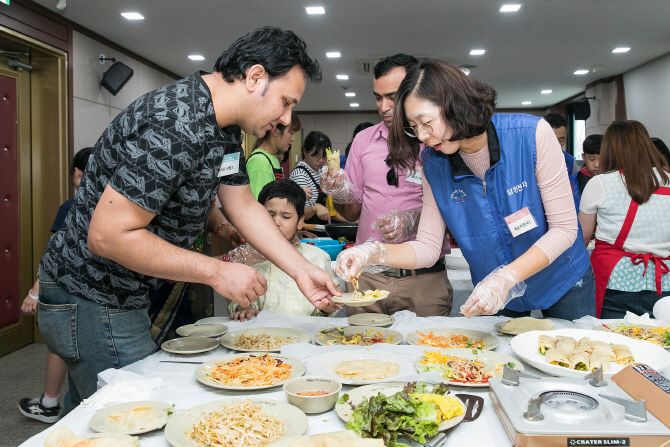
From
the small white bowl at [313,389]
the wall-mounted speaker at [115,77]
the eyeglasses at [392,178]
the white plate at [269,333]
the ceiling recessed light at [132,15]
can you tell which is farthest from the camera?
the wall-mounted speaker at [115,77]

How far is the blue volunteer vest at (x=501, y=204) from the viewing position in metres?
1.70

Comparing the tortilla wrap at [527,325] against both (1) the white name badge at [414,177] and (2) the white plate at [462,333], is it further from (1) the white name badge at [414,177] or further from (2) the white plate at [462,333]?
(1) the white name badge at [414,177]

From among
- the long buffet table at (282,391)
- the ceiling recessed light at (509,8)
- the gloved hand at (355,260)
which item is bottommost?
the long buffet table at (282,391)

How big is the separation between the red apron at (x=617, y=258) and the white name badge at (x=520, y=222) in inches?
47.3

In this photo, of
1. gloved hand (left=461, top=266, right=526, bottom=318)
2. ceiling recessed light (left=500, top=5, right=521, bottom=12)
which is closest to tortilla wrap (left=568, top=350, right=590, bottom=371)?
gloved hand (left=461, top=266, right=526, bottom=318)

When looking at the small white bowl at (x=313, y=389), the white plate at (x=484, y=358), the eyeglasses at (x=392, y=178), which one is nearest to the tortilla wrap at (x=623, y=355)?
the white plate at (x=484, y=358)

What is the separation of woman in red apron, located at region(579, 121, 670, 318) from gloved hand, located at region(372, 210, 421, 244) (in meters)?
1.09

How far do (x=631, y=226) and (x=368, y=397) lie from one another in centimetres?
212

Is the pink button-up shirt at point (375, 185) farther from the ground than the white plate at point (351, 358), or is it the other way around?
the pink button-up shirt at point (375, 185)

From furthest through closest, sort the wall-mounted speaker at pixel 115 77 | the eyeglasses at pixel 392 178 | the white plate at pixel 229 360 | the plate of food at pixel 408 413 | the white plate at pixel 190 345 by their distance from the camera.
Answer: the wall-mounted speaker at pixel 115 77
the eyeglasses at pixel 392 178
the white plate at pixel 190 345
the white plate at pixel 229 360
the plate of food at pixel 408 413

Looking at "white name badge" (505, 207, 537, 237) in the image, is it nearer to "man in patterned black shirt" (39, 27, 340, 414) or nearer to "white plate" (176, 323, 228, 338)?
"man in patterned black shirt" (39, 27, 340, 414)

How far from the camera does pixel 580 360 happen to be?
1243 mm

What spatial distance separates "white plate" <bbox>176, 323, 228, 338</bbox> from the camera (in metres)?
1.75

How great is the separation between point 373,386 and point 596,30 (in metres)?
6.12
